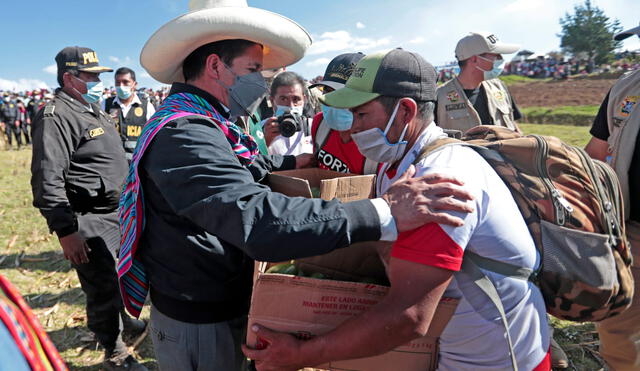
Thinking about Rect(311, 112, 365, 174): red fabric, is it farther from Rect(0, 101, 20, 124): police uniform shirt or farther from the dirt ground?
the dirt ground

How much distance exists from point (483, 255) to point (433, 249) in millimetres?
295

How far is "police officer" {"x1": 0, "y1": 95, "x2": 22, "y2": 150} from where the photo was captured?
72.7ft

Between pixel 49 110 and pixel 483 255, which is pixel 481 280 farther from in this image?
pixel 49 110

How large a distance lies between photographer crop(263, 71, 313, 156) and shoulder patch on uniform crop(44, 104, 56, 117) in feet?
7.07

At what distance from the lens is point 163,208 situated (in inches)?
82.5

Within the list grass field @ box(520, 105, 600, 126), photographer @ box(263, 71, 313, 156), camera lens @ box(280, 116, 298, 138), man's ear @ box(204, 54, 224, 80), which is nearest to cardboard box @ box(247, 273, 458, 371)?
man's ear @ box(204, 54, 224, 80)

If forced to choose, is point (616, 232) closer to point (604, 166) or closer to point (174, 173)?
point (604, 166)

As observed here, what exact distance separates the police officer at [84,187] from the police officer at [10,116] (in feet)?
73.9

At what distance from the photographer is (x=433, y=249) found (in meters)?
1.56

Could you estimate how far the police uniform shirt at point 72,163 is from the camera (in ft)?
12.6

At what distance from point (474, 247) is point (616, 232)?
2.37ft

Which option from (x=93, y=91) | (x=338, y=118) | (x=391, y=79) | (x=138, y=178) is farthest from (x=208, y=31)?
(x=93, y=91)

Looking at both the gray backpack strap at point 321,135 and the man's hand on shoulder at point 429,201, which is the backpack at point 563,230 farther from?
the gray backpack strap at point 321,135

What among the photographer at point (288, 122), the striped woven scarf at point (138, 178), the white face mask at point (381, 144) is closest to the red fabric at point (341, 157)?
the photographer at point (288, 122)
